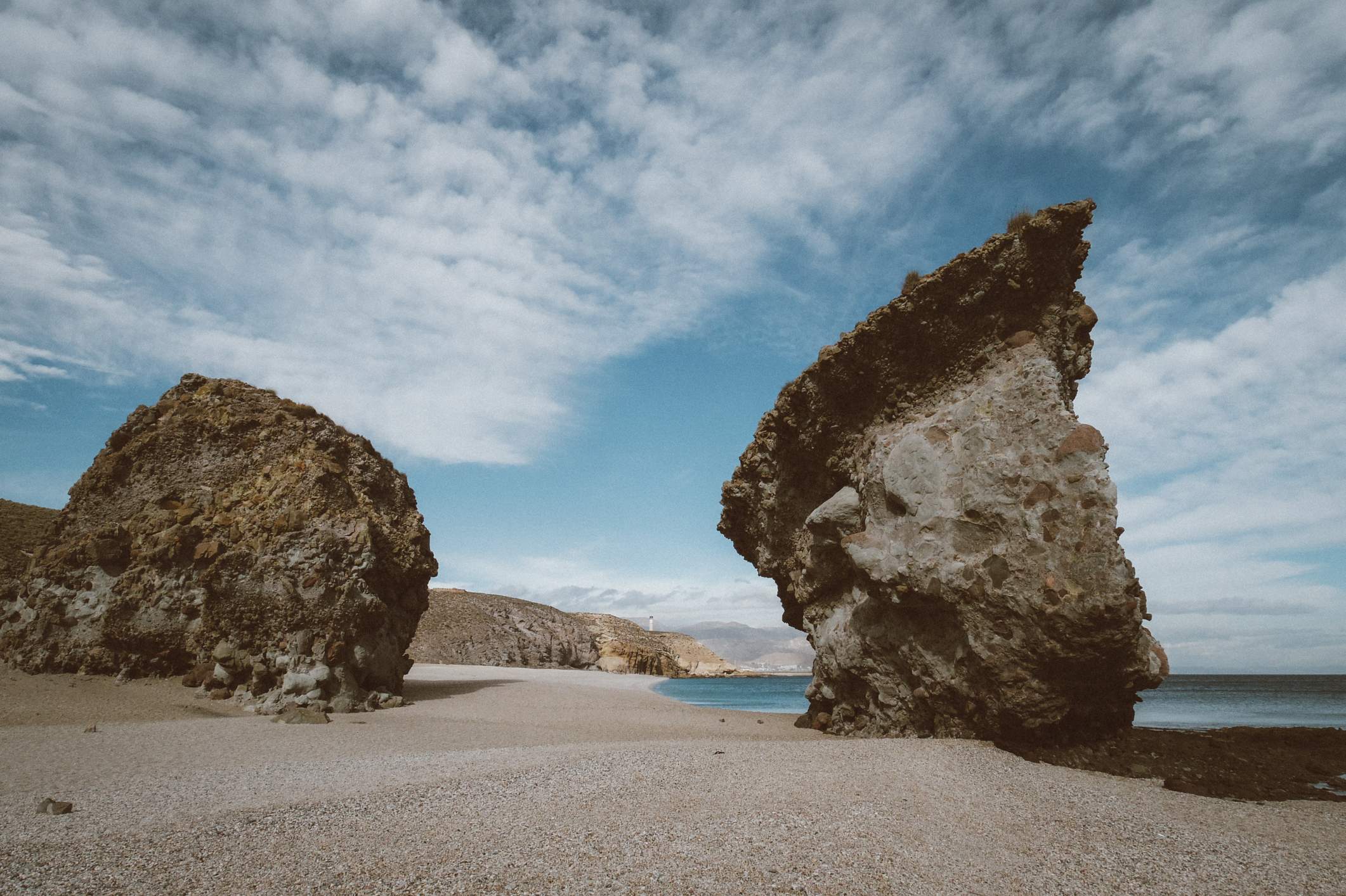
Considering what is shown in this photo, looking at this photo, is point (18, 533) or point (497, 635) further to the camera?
point (497, 635)

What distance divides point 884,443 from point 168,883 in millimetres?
11224

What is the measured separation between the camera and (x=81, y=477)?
16.1 metres

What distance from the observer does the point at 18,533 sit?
21406mm

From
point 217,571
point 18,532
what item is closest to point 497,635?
point 18,532

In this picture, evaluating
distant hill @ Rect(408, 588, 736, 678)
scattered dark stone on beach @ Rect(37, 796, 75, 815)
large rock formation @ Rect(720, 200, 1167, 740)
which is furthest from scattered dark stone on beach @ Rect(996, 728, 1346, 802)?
distant hill @ Rect(408, 588, 736, 678)

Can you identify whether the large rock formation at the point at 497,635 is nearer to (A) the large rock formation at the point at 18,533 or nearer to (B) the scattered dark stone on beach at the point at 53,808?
(A) the large rock formation at the point at 18,533

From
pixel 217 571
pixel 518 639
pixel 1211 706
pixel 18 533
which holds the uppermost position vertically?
pixel 18 533

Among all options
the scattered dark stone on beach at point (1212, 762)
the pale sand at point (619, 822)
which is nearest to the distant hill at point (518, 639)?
the pale sand at point (619, 822)

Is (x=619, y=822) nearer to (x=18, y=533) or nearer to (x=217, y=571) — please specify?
(x=217, y=571)

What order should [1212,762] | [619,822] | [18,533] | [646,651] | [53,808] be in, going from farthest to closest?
[646,651]
[18,533]
[1212,762]
[53,808]
[619,822]

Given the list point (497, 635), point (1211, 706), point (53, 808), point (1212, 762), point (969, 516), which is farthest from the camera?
point (497, 635)

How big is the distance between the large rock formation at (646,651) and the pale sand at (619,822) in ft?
188

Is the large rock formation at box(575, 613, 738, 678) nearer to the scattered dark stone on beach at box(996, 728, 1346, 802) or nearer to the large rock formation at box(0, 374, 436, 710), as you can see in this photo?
the large rock formation at box(0, 374, 436, 710)

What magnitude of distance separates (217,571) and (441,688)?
8.32m
